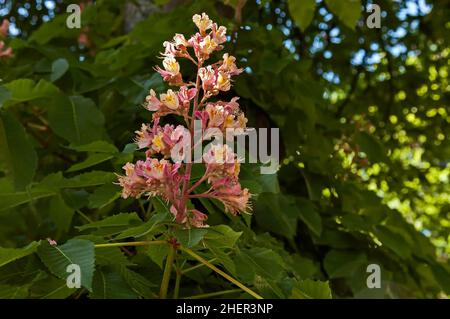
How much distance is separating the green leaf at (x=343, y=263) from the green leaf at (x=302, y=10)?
83 centimetres

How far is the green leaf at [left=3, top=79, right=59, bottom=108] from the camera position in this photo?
6.10 ft

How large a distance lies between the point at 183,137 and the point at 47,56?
4.58 feet

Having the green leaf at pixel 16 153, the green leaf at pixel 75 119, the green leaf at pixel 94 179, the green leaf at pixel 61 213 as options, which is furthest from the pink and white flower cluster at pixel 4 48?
the green leaf at pixel 94 179

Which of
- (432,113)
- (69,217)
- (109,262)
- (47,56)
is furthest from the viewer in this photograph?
(432,113)

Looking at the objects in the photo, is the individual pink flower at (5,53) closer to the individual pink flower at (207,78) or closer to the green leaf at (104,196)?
the green leaf at (104,196)

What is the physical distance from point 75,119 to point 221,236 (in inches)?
38.7

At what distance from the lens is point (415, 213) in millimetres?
4535

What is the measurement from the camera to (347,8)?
222cm

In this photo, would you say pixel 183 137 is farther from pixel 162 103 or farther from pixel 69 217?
pixel 69 217

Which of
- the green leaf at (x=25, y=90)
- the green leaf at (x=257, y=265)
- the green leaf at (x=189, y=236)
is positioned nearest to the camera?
the green leaf at (x=189, y=236)

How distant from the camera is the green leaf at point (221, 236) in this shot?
1.20m

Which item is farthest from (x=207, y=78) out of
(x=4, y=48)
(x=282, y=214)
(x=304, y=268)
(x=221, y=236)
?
(x=4, y=48)

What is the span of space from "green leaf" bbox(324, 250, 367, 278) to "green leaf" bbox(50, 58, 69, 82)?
1.16 metres
